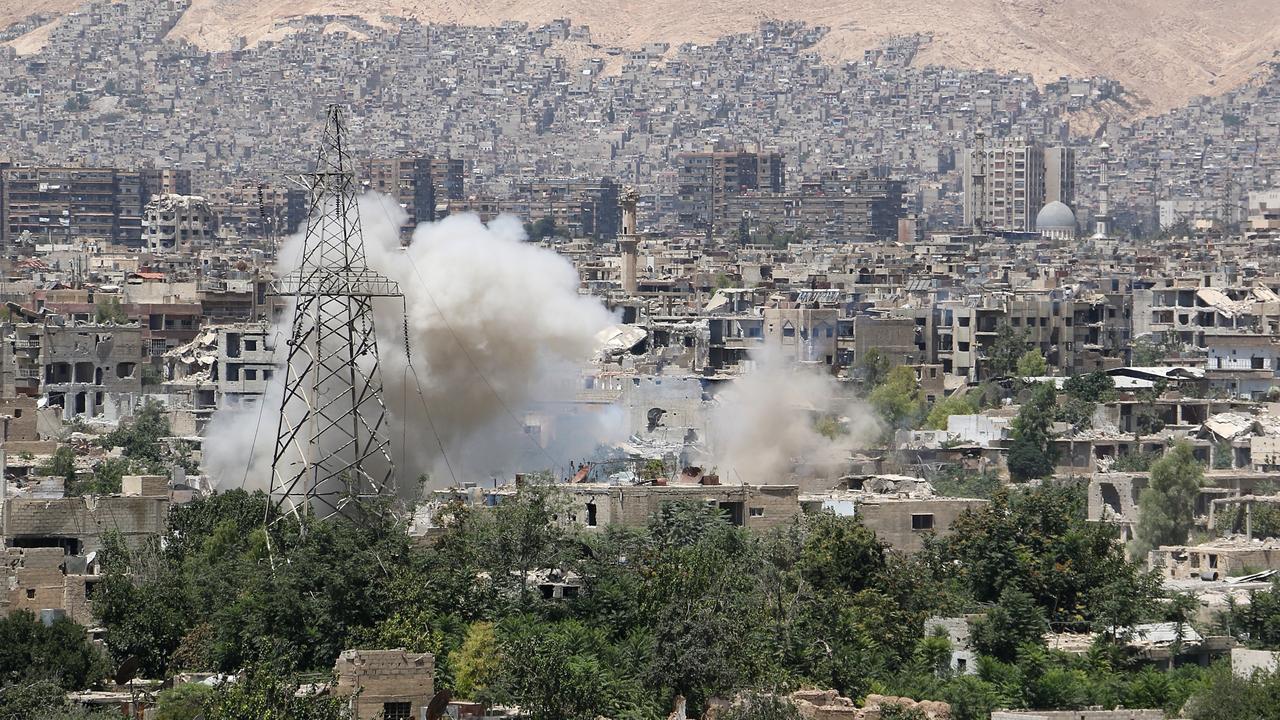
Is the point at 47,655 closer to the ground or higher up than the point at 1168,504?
higher up

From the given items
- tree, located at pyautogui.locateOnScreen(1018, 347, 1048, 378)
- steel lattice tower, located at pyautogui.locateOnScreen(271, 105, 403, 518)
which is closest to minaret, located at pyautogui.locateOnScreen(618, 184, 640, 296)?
tree, located at pyautogui.locateOnScreen(1018, 347, 1048, 378)

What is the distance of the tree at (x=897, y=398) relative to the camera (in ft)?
177

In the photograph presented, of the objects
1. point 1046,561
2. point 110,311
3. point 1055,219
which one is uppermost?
point 1055,219

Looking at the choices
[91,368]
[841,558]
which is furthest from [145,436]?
[841,558]

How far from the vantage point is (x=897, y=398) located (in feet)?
184

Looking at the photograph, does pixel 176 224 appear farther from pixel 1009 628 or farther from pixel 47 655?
pixel 47 655

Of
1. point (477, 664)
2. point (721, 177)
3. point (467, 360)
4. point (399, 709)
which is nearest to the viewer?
point (399, 709)

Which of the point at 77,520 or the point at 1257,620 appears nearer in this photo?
the point at 1257,620

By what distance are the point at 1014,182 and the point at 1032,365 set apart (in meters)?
104

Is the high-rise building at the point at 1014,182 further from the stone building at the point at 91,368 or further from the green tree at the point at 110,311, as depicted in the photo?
the stone building at the point at 91,368

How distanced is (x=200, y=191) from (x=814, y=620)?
144 metres

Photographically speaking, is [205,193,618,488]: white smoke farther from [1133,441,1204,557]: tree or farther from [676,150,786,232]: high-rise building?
[676,150,786,232]: high-rise building

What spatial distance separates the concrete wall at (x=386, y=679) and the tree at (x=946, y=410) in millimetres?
29172

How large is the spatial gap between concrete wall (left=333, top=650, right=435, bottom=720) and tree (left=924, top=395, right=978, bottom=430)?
1148 inches
